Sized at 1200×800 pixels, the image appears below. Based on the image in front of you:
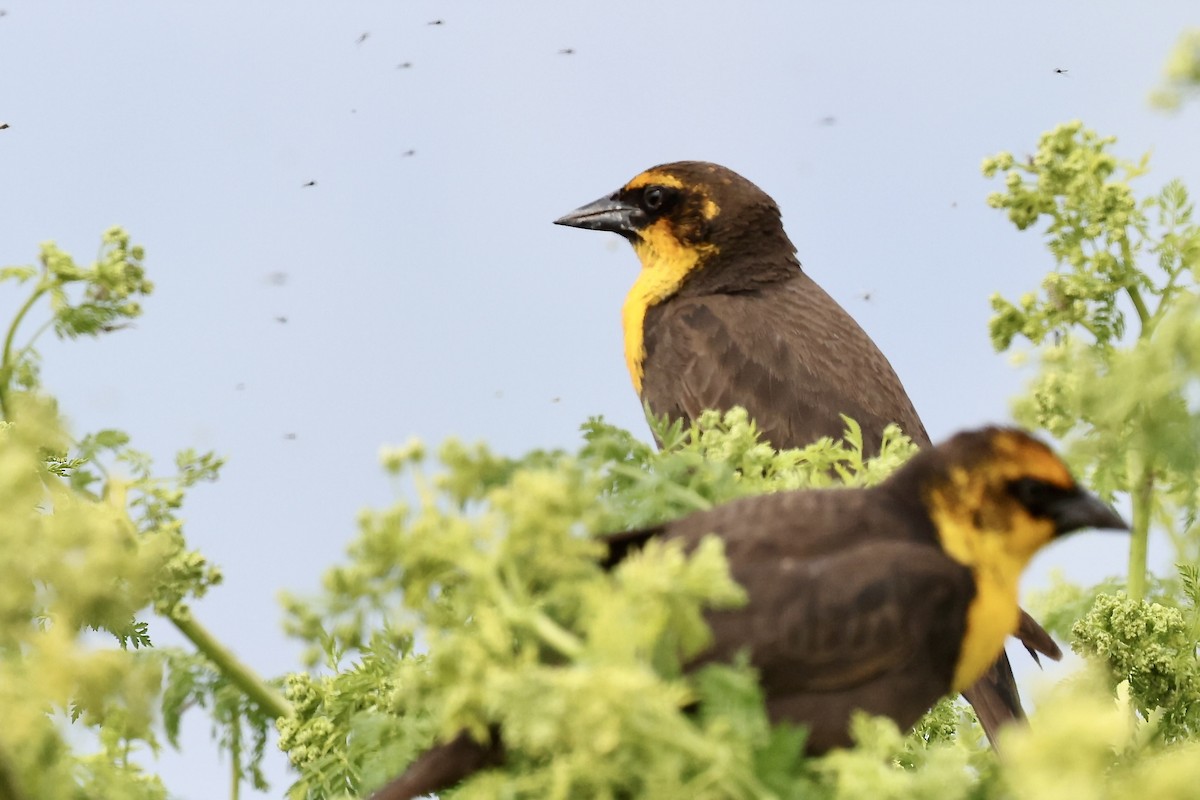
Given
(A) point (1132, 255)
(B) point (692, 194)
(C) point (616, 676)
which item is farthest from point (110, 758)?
(B) point (692, 194)

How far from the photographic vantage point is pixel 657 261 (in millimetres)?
7375

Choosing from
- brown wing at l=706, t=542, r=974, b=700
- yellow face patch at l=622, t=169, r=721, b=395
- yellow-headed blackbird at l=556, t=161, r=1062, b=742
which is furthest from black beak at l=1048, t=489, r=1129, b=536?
yellow face patch at l=622, t=169, r=721, b=395

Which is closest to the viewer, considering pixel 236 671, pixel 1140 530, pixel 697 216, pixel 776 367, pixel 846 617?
pixel 846 617

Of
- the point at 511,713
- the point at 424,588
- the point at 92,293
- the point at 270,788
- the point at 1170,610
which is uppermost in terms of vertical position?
the point at 92,293

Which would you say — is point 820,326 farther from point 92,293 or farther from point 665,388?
point 92,293

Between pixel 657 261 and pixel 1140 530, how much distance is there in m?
2.73

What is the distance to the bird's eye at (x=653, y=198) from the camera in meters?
7.30

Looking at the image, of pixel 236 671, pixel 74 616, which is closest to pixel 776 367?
Result: pixel 236 671

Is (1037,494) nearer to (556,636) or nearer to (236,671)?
(556,636)

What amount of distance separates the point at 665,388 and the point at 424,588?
458 centimetres

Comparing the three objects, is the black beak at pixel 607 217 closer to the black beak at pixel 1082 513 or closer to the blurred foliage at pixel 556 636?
the black beak at pixel 1082 513

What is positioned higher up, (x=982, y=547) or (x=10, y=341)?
(x=10, y=341)

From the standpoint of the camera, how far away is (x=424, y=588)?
2203 mm

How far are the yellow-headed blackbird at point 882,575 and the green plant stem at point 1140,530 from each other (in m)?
2.70
